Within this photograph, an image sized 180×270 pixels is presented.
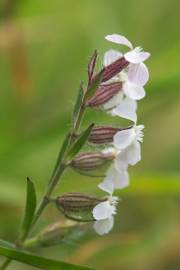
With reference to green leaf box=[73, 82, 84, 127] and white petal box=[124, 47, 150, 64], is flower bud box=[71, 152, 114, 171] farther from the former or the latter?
white petal box=[124, 47, 150, 64]

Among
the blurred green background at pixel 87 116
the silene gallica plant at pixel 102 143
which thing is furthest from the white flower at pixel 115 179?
the blurred green background at pixel 87 116

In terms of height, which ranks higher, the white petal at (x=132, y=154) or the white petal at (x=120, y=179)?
the white petal at (x=132, y=154)

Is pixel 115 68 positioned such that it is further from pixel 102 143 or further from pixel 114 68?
pixel 102 143

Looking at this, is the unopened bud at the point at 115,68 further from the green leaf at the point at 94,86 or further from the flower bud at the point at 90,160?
the flower bud at the point at 90,160

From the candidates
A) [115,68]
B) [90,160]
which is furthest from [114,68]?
[90,160]

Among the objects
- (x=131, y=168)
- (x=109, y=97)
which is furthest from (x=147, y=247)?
(x=109, y=97)

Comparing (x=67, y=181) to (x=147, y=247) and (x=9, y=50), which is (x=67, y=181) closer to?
(x=147, y=247)

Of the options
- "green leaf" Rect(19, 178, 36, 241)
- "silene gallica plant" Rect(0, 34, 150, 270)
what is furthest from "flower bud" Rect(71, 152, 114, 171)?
"green leaf" Rect(19, 178, 36, 241)
